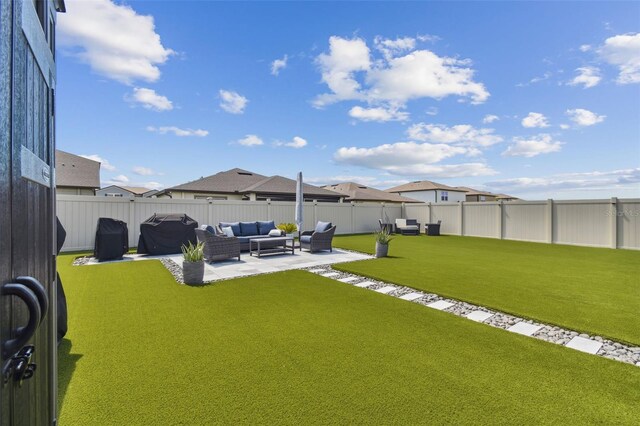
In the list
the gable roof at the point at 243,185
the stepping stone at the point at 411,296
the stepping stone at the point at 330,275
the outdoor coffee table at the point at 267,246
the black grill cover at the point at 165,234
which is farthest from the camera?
the gable roof at the point at 243,185

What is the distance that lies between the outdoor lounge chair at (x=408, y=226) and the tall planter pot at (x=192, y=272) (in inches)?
494

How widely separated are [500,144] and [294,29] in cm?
1077

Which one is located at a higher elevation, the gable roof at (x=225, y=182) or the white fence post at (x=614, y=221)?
the gable roof at (x=225, y=182)

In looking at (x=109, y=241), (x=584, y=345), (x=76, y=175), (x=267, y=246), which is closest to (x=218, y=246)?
(x=267, y=246)

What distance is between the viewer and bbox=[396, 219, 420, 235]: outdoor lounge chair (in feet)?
53.8

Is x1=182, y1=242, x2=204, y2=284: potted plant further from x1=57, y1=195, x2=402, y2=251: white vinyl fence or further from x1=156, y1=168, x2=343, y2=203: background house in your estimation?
x1=156, y1=168, x2=343, y2=203: background house

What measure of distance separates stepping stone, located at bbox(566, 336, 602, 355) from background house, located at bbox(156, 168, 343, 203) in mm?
17648

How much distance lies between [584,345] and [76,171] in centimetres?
2298

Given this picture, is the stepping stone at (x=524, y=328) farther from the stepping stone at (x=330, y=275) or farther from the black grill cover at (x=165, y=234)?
the black grill cover at (x=165, y=234)

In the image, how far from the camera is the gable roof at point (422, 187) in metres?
37.1

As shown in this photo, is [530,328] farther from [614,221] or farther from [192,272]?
[614,221]

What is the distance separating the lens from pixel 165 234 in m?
9.65

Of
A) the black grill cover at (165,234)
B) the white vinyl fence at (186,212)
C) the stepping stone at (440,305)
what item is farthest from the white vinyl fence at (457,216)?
the stepping stone at (440,305)

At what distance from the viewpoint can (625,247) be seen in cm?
1116
